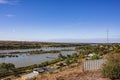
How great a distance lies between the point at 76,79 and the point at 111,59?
2236mm

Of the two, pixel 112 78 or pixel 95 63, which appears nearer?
pixel 112 78

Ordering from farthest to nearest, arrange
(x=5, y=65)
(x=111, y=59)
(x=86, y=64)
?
(x=5, y=65) → (x=86, y=64) → (x=111, y=59)

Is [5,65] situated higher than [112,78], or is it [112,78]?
[112,78]

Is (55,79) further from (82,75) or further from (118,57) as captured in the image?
(118,57)

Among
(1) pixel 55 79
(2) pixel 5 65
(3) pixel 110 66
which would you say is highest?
(3) pixel 110 66

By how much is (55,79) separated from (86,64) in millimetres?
3366

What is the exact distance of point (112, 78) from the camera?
10977mm

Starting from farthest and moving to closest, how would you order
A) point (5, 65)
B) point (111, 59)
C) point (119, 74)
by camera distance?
point (5, 65) → point (111, 59) → point (119, 74)

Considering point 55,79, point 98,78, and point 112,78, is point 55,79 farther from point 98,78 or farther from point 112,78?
point 112,78

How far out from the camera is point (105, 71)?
1125cm

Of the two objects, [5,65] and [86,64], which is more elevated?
[86,64]

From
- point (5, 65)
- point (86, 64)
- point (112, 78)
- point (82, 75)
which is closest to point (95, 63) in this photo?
point (86, 64)

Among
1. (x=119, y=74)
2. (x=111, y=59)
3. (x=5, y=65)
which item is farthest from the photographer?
(x=5, y=65)

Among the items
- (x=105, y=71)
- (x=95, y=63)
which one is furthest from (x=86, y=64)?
(x=105, y=71)
